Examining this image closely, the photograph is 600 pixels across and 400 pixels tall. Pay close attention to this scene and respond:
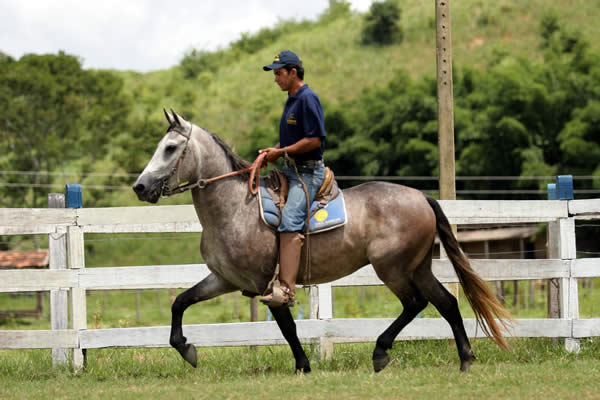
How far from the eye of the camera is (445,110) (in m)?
7.57

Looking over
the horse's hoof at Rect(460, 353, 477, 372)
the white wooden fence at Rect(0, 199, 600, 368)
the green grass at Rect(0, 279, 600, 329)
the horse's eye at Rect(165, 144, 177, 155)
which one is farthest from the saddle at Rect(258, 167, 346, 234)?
the green grass at Rect(0, 279, 600, 329)

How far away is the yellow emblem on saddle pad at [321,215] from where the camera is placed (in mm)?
5734

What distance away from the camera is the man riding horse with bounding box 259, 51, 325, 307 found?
18.3ft

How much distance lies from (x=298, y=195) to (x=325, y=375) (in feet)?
4.63

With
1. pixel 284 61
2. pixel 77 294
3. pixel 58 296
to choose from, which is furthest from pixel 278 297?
pixel 58 296

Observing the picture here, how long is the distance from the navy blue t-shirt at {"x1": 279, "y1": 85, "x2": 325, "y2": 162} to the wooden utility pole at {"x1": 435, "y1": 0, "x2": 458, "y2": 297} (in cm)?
217

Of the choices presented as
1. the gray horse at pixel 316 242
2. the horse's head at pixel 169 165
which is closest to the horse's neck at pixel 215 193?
the gray horse at pixel 316 242

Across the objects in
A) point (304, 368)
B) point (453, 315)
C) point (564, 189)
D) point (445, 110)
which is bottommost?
point (304, 368)

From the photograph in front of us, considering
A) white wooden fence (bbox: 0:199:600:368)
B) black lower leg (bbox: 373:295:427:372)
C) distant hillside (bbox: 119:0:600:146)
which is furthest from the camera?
distant hillside (bbox: 119:0:600:146)

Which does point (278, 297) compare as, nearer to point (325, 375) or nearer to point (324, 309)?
point (325, 375)

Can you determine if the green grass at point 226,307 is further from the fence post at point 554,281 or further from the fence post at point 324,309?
the fence post at point 324,309

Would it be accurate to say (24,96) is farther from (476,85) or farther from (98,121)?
(476,85)

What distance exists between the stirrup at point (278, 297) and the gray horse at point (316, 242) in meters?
0.16

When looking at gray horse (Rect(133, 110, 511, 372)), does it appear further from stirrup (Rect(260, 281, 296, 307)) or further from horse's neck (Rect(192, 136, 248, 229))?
stirrup (Rect(260, 281, 296, 307))
